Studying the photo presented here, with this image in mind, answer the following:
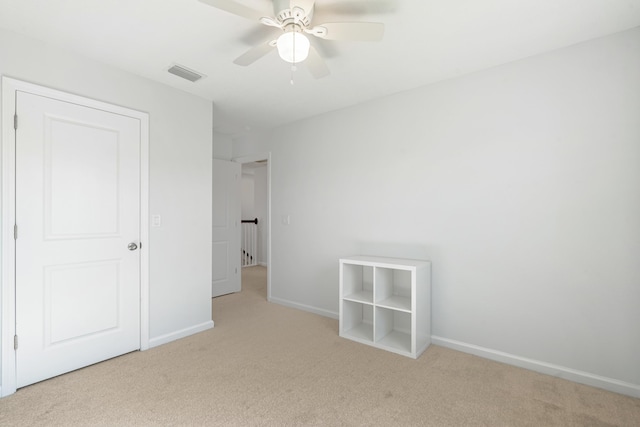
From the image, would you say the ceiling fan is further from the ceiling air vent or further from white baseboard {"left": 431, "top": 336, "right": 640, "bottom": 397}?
white baseboard {"left": 431, "top": 336, "right": 640, "bottom": 397}

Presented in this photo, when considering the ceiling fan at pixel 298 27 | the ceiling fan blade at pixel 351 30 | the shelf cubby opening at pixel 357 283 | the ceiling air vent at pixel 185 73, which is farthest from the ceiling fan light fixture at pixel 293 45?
the shelf cubby opening at pixel 357 283

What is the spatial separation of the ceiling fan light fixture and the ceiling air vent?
125 centimetres

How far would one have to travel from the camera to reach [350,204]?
3463 millimetres

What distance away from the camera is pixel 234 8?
156 centimetres

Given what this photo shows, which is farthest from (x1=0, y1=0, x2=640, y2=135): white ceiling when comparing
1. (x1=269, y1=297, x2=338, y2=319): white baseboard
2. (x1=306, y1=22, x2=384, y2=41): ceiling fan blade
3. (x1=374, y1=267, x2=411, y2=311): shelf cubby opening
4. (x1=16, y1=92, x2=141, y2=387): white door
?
(x1=269, y1=297, x2=338, y2=319): white baseboard

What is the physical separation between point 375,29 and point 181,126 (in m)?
2.14

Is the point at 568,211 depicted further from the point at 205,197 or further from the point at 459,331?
the point at 205,197

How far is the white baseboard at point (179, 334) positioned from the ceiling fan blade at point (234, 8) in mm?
2676

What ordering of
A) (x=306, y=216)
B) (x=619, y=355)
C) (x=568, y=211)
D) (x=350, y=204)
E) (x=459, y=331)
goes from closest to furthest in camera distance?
(x=619, y=355)
(x=568, y=211)
(x=459, y=331)
(x=350, y=204)
(x=306, y=216)

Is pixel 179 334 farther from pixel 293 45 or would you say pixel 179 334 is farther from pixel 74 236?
pixel 293 45

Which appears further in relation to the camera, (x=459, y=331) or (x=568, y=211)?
(x=459, y=331)

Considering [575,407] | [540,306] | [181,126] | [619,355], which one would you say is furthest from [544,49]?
[181,126]

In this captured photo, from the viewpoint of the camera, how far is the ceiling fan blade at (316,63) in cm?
191

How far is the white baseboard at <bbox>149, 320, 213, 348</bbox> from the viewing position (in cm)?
279
